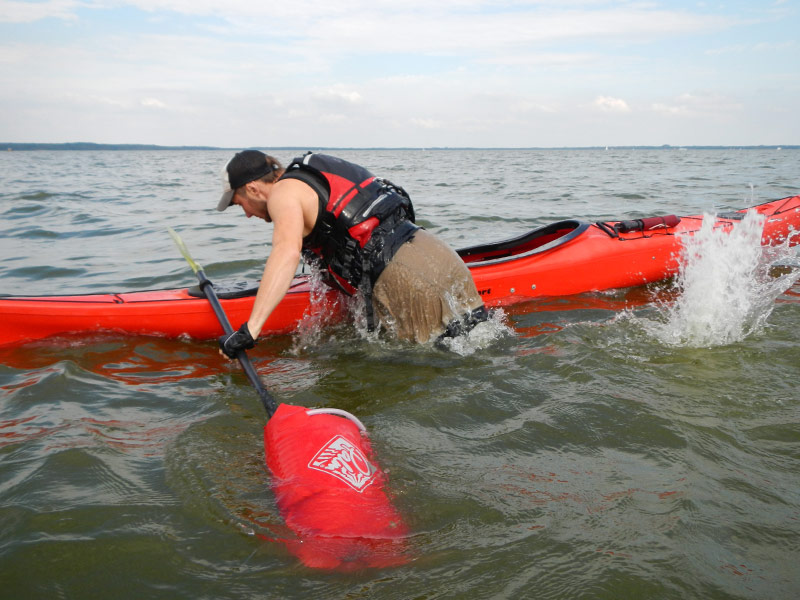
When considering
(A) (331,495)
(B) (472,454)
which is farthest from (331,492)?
(B) (472,454)

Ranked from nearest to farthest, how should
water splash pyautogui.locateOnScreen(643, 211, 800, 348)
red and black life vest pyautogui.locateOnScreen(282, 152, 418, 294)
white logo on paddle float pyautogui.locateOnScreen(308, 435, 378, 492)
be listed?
white logo on paddle float pyautogui.locateOnScreen(308, 435, 378, 492) < red and black life vest pyautogui.locateOnScreen(282, 152, 418, 294) < water splash pyautogui.locateOnScreen(643, 211, 800, 348)

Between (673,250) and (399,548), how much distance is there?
4725 mm

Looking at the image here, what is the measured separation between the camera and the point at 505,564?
6.92 ft

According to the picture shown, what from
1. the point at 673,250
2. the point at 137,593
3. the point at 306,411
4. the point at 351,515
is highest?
the point at 673,250

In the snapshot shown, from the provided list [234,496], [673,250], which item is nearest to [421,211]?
[673,250]

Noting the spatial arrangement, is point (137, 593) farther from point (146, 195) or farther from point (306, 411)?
point (146, 195)

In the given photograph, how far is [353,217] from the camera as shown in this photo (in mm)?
3838

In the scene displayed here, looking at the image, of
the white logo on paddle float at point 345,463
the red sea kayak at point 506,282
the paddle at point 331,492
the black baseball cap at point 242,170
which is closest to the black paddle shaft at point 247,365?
the red sea kayak at point 506,282

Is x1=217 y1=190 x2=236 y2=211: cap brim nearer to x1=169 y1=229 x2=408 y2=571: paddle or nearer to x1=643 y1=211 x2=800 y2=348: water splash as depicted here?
x1=169 y1=229 x2=408 y2=571: paddle

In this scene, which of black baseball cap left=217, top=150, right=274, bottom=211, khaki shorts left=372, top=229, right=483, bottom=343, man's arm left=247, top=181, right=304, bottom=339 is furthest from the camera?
khaki shorts left=372, top=229, right=483, bottom=343

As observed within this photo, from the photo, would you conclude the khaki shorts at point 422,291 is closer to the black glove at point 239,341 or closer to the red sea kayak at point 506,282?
the red sea kayak at point 506,282

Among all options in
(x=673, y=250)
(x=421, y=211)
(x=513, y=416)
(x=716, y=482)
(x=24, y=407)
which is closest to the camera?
(x=716, y=482)

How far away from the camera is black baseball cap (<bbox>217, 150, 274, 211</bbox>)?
141 inches

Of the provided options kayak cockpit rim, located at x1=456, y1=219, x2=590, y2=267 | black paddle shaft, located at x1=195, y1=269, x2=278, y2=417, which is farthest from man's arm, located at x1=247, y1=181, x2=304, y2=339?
kayak cockpit rim, located at x1=456, y1=219, x2=590, y2=267
